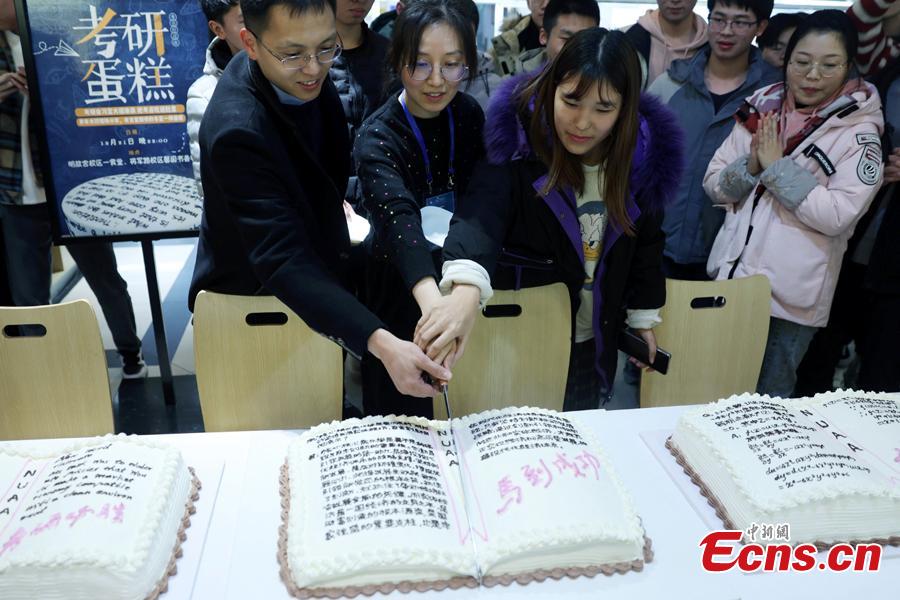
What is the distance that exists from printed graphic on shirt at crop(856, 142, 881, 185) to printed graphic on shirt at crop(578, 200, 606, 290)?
0.92 m

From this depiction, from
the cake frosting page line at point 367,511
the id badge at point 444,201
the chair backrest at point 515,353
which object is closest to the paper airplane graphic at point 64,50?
the id badge at point 444,201

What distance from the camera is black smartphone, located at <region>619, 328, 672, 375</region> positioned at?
179 centimetres

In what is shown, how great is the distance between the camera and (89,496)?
112cm

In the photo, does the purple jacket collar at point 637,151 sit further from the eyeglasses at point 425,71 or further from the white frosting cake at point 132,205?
the white frosting cake at point 132,205

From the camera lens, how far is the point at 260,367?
1737mm

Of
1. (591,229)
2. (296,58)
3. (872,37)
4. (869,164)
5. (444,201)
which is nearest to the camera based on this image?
(296,58)

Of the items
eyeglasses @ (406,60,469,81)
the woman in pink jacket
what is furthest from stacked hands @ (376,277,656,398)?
the woman in pink jacket

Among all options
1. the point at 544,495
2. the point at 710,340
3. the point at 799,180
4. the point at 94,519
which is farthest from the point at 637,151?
the point at 94,519

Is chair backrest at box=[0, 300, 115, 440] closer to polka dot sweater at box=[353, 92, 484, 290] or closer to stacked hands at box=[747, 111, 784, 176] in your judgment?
polka dot sweater at box=[353, 92, 484, 290]

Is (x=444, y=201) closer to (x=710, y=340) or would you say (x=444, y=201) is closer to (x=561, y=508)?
(x=710, y=340)

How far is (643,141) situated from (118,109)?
1.84 m

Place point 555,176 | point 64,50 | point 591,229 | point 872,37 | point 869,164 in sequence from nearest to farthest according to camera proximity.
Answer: point 555,176 < point 591,229 < point 869,164 < point 64,50 < point 872,37

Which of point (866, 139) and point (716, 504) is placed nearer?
point (716, 504)

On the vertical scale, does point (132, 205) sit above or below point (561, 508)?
above
